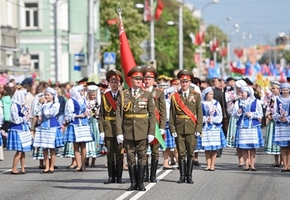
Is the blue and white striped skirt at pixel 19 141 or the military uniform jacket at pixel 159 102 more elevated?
the military uniform jacket at pixel 159 102

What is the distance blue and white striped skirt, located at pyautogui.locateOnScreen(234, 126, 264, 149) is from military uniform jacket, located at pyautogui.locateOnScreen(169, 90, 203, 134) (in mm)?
2750

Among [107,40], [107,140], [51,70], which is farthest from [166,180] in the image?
[107,40]

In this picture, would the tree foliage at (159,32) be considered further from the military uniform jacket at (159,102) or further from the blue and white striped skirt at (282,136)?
the military uniform jacket at (159,102)

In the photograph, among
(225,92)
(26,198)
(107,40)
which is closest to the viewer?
(26,198)

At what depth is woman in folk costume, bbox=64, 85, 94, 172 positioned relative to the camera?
19.8 m

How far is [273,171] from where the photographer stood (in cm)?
1961

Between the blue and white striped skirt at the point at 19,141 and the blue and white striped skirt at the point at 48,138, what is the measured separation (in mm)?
177

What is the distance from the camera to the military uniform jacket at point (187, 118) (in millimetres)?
17312

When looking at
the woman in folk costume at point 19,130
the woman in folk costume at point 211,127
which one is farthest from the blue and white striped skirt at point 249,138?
the woman in folk costume at point 19,130

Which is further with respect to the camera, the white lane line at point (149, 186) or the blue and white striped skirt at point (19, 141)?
the blue and white striped skirt at point (19, 141)

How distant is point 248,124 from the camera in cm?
2000

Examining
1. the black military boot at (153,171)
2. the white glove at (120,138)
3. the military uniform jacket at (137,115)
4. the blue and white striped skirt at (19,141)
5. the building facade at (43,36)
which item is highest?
the building facade at (43,36)

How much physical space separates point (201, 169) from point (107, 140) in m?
3.49

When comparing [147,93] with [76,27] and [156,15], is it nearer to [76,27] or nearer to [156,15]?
[156,15]
